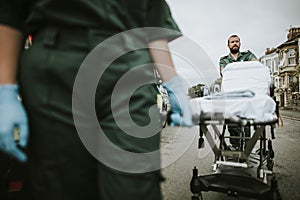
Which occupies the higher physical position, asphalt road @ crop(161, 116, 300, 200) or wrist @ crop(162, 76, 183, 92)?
wrist @ crop(162, 76, 183, 92)

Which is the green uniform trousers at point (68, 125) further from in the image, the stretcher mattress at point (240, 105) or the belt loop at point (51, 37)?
the stretcher mattress at point (240, 105)

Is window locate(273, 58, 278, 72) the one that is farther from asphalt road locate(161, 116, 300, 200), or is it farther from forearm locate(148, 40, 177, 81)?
forearm locate(148, 40, 177, 81)

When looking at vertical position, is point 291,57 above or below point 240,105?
above

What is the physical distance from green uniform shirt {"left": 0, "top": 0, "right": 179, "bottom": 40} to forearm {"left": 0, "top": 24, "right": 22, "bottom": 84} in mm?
27

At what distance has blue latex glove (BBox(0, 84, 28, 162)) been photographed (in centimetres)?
102

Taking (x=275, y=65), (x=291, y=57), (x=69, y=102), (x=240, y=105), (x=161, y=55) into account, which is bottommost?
(x=240, y=105)

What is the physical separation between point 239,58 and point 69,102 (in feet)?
14.8

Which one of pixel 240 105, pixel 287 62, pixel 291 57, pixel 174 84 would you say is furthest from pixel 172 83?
pixel 287 62

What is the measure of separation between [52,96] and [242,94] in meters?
2.33

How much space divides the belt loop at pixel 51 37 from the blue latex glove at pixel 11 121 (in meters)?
0.19

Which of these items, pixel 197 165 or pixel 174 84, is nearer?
pixel 174 84

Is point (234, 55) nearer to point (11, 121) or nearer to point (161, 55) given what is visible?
point (161, 55)

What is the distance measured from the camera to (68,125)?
1.01 metres

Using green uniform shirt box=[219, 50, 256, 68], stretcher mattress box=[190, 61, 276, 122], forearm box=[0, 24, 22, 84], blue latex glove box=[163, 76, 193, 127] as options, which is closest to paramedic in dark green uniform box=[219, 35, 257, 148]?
green uniform shirt box=[219, 50, 256, 68]
